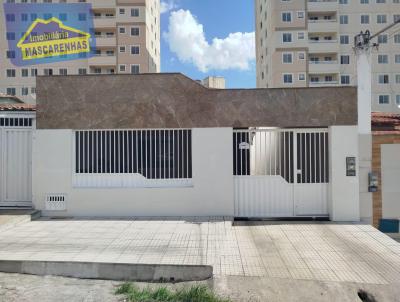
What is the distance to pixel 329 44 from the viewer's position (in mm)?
46406

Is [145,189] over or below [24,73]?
below

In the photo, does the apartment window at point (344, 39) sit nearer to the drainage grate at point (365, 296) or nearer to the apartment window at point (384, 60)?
the apartment window at point (384, 60)

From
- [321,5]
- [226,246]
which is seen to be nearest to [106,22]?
[321,5]

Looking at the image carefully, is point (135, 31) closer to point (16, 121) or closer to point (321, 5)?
point (321, 5)

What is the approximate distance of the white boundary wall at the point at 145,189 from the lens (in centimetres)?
930

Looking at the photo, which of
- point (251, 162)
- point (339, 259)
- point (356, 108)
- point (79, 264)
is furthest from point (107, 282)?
point (356, 108)

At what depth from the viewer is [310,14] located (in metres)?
47.4

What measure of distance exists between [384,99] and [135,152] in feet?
156

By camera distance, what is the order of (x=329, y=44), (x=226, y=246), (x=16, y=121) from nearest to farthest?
(x=226, y=246), (x=16, y=121), (x=329, y=44)

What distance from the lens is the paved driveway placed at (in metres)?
5.89

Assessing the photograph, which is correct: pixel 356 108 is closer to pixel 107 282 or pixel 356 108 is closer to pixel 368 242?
pixel 368 242

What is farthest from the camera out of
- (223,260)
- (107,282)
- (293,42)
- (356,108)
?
(293,42)

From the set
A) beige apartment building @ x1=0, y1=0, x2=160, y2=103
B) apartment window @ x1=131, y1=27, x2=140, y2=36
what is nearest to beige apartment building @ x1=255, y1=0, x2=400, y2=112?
beige apartment building @ x1=0, y1=0, x2=160, y2=103

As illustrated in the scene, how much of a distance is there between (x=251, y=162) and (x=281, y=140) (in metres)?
1.01
